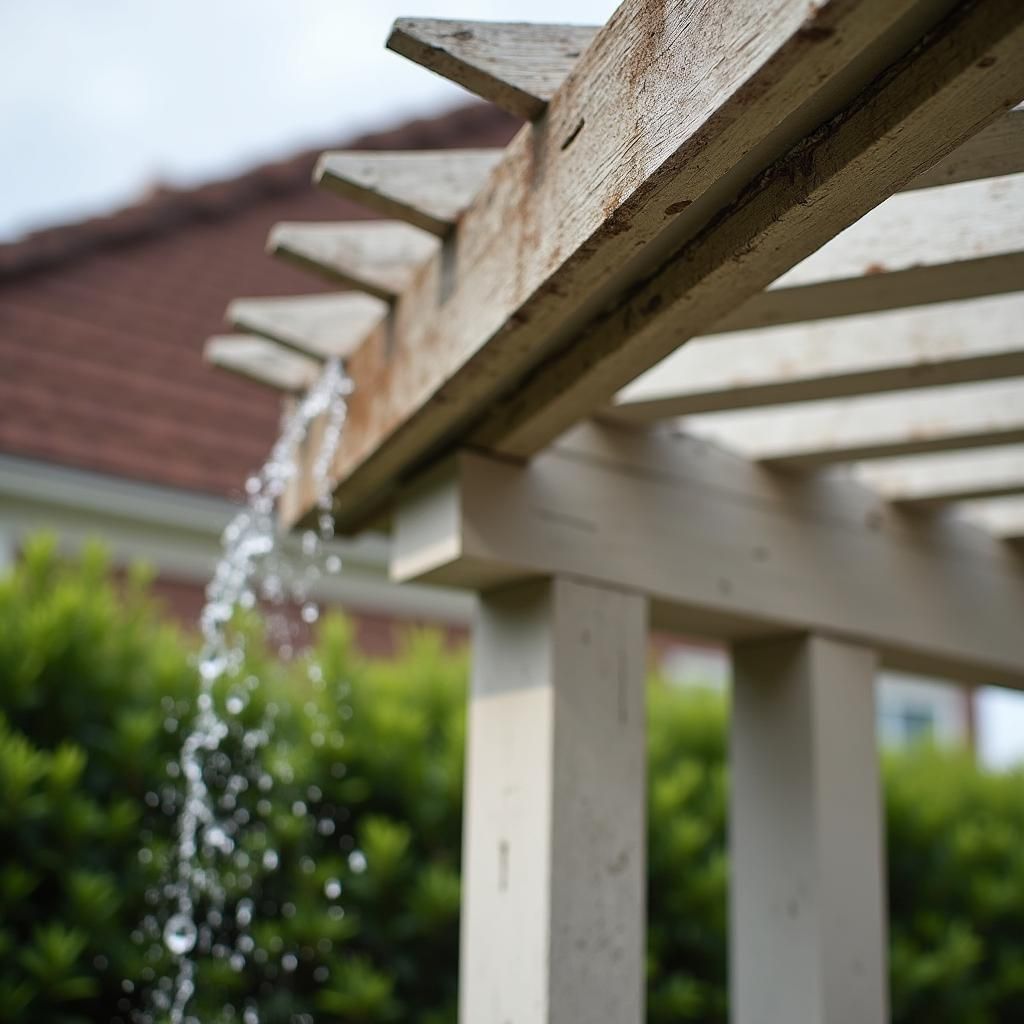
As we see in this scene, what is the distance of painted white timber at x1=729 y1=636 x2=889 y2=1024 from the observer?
2.07 meters

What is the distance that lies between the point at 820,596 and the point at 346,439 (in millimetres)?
961

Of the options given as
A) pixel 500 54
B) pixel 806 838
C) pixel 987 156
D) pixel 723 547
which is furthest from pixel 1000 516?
pixel 500 54

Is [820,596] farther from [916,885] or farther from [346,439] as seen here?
[916,885]

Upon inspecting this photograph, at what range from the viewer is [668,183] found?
1.12 metres

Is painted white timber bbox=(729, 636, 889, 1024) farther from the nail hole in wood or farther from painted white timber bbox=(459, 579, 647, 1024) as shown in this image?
the nail hole in wood

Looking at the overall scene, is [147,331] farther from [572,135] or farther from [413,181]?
[572,135]

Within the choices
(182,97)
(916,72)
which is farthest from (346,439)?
(182,97)

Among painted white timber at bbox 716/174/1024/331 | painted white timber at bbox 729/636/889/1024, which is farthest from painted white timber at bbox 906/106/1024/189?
painted white timber at bbox 729/636/889/1024

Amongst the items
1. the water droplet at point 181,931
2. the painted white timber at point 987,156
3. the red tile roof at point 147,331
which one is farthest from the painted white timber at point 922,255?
the red tile roof at point 147,331

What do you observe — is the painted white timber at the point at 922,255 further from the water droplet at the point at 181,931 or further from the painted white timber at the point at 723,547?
the water droplet at the point at 181,931

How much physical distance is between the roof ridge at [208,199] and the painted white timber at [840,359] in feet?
15.0

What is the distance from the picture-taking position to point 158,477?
541cm

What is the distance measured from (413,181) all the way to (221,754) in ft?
5.71

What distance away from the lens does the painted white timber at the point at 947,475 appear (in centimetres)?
222
